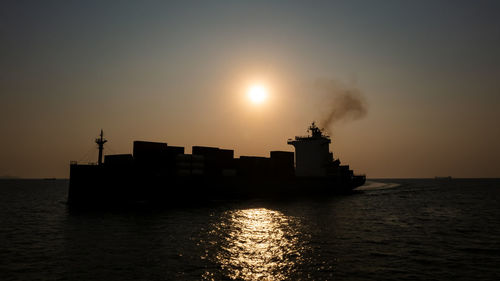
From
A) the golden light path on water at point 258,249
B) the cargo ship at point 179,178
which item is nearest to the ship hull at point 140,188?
the cargo ship at point 179,178

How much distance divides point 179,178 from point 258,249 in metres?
28.6

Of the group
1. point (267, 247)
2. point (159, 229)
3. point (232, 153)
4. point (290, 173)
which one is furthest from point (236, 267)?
point (290, 173)

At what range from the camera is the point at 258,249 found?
17.7 meters

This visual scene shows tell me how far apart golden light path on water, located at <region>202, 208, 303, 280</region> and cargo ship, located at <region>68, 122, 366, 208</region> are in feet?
59.1

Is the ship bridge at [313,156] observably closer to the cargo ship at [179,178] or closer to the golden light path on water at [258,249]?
the cargo ship at [179,178]

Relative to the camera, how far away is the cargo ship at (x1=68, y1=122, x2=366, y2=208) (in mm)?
41719

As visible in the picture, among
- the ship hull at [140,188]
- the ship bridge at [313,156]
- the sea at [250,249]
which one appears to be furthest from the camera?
the ship bridge at [313,156]

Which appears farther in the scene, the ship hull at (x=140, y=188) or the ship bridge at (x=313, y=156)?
the ship bridge at (x=313, y=156)

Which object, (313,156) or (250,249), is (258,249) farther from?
(313,156)

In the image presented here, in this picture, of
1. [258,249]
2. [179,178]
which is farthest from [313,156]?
[258,249]

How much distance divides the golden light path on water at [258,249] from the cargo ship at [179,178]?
59.1ft

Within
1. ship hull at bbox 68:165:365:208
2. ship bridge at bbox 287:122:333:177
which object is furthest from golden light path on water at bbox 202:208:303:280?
ship bridge at bbox 287:122:333:177

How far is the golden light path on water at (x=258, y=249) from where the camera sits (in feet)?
44.7

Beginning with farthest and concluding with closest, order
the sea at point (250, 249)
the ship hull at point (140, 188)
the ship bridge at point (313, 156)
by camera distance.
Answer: the ship bridge at point (313, 156), the ship hull at point (140, 188), the sea at point (250, 249)
